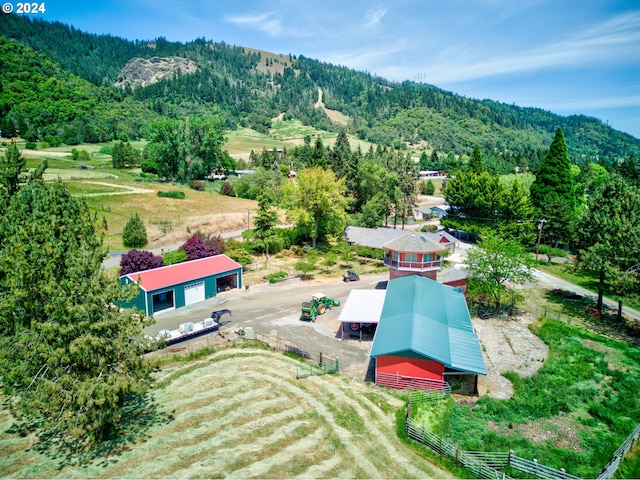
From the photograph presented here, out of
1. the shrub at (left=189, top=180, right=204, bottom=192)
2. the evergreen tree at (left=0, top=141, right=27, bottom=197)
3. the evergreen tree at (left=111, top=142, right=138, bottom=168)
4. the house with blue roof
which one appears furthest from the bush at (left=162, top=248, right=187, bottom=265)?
the evergreen tree at (left=111, top=142, right=138, bottom=168)

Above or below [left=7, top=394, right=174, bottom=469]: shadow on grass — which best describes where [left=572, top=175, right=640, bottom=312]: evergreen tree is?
above

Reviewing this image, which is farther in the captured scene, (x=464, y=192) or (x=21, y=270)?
(x=464, y=192)

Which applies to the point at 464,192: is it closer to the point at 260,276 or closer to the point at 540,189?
the point at 540,189

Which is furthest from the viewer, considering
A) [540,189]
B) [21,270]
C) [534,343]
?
[540,189]

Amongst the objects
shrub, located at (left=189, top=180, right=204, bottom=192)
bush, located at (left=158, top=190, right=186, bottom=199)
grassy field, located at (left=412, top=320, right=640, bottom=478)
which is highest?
shrub, located at (left=189, top=180, right=204, bottom=192)

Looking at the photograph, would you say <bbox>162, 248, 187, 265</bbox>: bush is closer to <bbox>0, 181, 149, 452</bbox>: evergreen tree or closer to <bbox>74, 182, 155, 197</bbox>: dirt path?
<bbox>0, 181, 149, 452</bbox>: evergreen tree

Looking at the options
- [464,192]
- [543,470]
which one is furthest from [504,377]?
[464,192]

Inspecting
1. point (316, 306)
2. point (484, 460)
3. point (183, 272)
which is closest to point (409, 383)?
point (484, 460)
